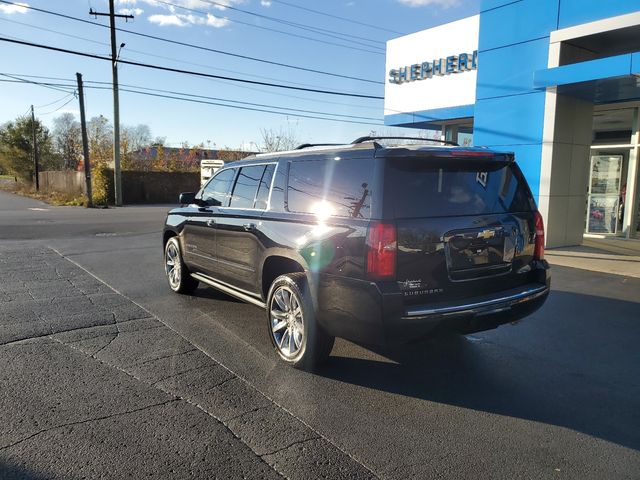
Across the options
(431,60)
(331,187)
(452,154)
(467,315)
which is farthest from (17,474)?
(431,60)

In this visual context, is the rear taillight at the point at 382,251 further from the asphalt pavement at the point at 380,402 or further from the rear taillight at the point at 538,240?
the rear taillight at the point at 538,240

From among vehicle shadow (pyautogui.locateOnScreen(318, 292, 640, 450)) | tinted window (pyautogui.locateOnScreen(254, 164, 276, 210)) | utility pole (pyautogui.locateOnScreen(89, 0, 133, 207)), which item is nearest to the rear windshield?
vehicle shadow (pyautogui.locateOnScreen(318, 292, 640, 450))

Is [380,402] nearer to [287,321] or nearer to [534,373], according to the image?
[287,321]

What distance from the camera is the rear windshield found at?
3.73m

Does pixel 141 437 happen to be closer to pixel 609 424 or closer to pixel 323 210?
pixel 323 210

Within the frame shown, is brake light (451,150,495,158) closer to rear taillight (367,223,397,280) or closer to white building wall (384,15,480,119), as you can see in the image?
rear taillight (367,223,397,280)

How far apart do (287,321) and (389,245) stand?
1.37 metres

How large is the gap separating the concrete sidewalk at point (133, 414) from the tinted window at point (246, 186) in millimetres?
1551

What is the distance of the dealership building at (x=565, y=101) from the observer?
10.0m

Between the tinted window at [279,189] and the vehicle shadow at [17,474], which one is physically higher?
the tinted window at [279,189]

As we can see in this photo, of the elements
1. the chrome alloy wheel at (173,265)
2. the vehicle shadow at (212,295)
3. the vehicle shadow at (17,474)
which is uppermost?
the chrome alloy wheel at (173,265)

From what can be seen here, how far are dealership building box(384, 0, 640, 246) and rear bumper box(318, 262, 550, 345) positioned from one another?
291 inches

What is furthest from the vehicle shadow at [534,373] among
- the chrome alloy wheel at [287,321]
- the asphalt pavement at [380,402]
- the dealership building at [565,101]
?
the dealership building at [565,101]

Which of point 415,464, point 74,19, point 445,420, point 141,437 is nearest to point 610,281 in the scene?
point 445,420
